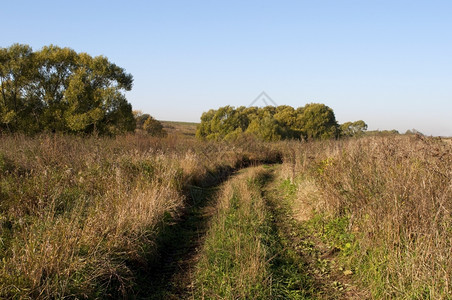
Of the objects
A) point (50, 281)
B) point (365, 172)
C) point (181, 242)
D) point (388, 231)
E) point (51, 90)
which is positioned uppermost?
point (51, 90)

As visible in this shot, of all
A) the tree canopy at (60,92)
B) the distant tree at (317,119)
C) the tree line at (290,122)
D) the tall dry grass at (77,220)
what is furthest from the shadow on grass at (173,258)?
the distant tree at (317,119)

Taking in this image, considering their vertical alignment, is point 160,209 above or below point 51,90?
below

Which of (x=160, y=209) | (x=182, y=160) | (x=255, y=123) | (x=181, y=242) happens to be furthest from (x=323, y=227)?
(x=255, y=123)

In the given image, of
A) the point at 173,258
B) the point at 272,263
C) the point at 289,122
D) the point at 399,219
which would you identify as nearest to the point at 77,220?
the point at 173,258

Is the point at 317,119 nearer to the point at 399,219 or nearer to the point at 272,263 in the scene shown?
the point at 399,219

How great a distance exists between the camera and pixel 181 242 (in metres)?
6.57

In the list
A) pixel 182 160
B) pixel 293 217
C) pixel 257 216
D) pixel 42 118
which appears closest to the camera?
pixel 257 216

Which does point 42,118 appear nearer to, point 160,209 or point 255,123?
point 255,123

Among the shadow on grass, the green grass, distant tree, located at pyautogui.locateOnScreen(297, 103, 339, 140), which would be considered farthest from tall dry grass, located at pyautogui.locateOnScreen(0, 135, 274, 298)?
distant tree, located at pyautogui.locateOnScreen(297, 103, 339, 140)

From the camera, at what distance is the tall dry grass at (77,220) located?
3783 millimetres

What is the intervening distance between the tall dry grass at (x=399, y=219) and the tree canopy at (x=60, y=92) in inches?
947

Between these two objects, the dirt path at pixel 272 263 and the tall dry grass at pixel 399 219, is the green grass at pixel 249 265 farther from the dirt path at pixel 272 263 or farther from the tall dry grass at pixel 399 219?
the tall dry grass at pixel 399 219

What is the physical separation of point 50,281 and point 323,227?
4.94 m

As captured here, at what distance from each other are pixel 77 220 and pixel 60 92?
88.6 ft
